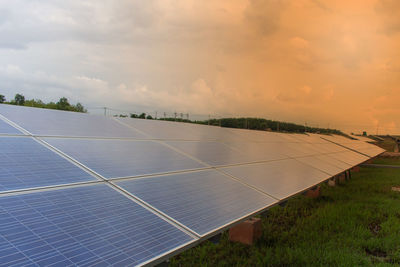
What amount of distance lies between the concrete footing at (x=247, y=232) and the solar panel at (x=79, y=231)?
4.49 m

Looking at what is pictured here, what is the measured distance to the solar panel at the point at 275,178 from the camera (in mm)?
5418

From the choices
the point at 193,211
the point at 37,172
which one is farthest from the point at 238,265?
the point at 37,172

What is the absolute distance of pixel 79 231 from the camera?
248 cm

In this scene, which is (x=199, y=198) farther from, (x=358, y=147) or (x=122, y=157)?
(x=358, y=147)

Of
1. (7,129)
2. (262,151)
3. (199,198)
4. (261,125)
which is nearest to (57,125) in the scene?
(7,129)

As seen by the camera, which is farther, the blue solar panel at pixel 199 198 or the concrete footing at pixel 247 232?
the concrete footing at pixel 247 232

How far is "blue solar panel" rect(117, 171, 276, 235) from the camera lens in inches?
131

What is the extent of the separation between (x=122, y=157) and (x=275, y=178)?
3.57 metres

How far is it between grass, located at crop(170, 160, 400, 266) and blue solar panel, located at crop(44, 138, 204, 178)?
99.9 inches

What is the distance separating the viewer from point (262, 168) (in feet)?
23.4

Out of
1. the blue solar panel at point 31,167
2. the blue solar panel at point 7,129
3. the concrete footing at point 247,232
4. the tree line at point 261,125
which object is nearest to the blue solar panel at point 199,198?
the blue solar panel at point 31,167

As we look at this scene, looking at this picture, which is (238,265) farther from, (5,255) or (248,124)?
(248,124)

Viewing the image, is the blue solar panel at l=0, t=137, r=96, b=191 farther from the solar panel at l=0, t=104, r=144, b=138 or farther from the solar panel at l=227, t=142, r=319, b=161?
the solar panel at l=227, t=142, r=319, b=161

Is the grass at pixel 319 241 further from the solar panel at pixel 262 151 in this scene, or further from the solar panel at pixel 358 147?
the solar panel at pixel 358 147
